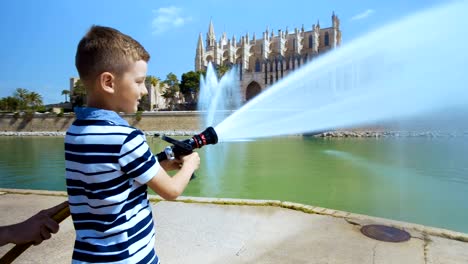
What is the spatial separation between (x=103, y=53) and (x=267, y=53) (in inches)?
3484

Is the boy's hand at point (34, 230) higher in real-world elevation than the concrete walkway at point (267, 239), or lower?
higher

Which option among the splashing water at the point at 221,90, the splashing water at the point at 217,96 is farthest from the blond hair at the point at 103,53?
the splashing water at the point at 221,90

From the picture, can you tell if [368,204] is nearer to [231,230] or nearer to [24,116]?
[231,230]

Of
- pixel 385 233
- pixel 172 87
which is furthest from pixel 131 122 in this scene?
pixel 385 233

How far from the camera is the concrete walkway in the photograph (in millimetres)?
3654

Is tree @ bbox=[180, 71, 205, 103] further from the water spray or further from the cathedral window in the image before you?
the water spray

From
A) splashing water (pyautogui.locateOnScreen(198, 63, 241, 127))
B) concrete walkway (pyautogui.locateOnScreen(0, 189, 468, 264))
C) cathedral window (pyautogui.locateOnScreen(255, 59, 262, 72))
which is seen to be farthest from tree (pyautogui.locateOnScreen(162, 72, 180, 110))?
concrete walkway (pyautogui.locateOnScreen(0, 189, 468, 264))

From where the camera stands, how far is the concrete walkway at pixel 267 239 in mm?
3654

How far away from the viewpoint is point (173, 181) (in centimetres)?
161

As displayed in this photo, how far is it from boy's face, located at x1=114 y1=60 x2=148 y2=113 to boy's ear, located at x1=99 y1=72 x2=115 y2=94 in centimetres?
2

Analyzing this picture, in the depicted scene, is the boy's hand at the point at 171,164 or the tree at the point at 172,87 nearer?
the boy's hand at the point at 171,164

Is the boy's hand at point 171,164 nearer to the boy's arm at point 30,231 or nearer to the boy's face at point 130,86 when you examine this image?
A: the boy's face at point 130,86

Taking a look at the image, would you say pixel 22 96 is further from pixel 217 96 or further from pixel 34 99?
pixel 217 96

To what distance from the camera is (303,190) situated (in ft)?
33.8
